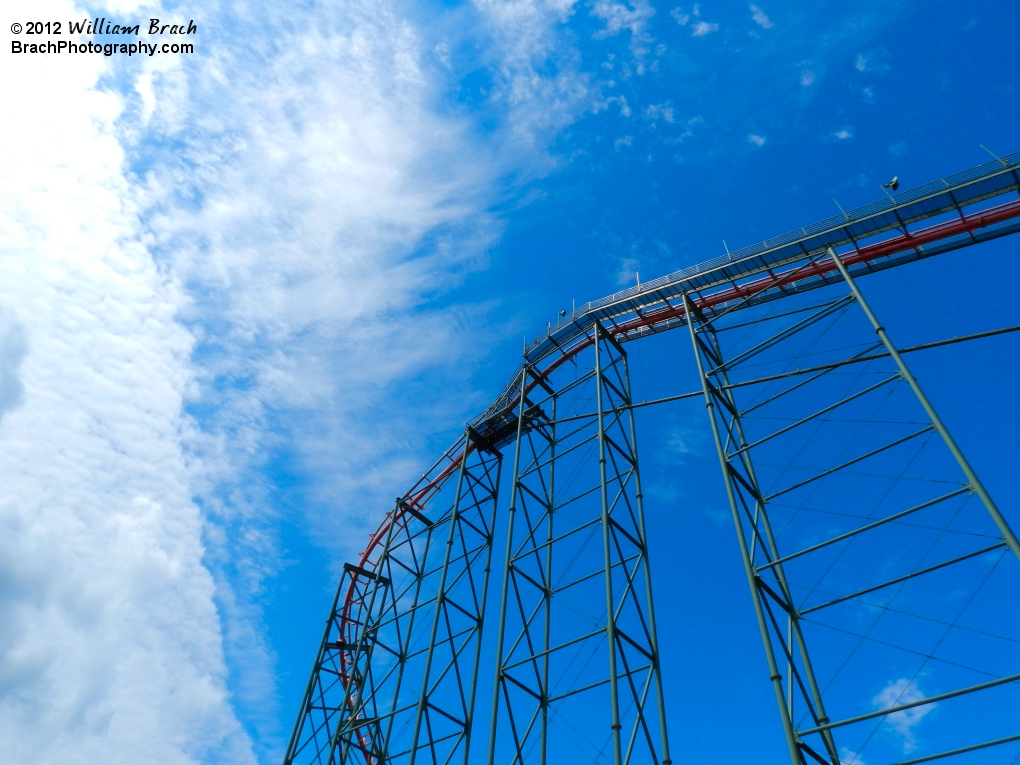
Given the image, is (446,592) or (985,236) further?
(446,592)

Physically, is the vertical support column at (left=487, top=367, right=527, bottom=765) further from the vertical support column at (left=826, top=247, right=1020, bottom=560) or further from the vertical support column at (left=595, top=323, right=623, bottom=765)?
the vertical support column at (left=826, top=247, right=1020, bottom=560)

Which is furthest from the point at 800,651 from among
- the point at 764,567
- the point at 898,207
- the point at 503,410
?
the point at 503,410

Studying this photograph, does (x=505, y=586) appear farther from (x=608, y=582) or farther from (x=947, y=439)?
(x=947, y=439)

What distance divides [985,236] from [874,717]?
11353 millimetres

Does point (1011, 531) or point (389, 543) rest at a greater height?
point (389, 543)

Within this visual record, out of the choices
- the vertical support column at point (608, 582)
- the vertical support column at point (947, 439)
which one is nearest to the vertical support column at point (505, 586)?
the vertical support column at point (608, 582)

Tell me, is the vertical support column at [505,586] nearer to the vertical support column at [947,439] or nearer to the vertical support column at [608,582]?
the vertical support column at [608,582]

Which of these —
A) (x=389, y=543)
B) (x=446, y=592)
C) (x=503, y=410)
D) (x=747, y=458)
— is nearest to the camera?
(x=747, y=458)

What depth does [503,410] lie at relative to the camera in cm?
2252

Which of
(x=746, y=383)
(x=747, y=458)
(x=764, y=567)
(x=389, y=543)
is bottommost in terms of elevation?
(x=764, y=567)

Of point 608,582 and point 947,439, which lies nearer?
point 947,439

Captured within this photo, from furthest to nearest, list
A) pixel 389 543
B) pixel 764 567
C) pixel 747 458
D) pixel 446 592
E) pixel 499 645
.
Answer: pixel 389 543
pixel 446 592
pixel 499 645
pixel 747 458
pixel 764 567

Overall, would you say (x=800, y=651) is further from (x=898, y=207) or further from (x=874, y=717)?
(x=898, y=207)

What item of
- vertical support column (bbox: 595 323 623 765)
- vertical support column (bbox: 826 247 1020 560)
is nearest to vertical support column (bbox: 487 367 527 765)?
vertical support column (bbox: 595 323 623 765)
